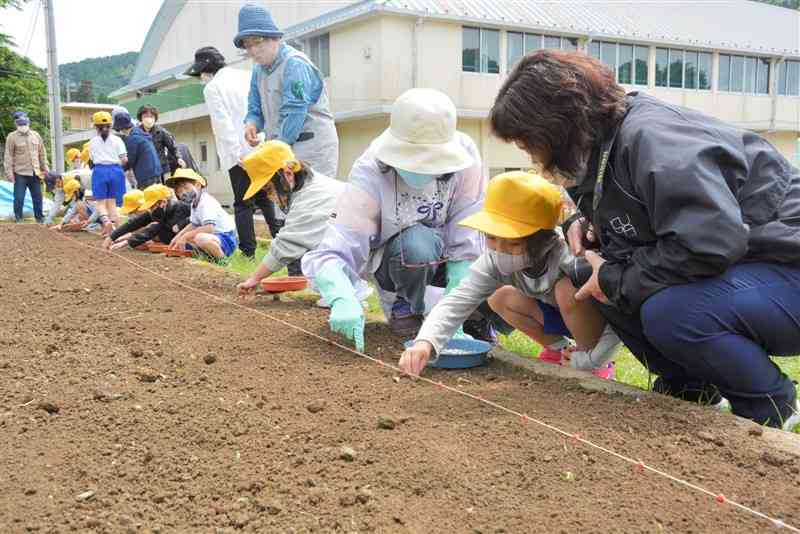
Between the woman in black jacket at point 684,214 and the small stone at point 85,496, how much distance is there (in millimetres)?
1491

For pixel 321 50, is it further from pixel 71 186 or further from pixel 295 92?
pixel 295 92

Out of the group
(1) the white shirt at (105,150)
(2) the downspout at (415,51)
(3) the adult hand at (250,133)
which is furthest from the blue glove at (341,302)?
(2) the downspout at (415,51)

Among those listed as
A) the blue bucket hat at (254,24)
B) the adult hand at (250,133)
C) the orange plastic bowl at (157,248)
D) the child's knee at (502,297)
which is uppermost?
the blue bucket hat at (254,24)

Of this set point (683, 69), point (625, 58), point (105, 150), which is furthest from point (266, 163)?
point (683, 69)

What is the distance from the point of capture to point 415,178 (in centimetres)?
292

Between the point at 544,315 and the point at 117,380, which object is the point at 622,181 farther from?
the point at 117,380

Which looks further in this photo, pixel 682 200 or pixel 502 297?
pixel 502 297

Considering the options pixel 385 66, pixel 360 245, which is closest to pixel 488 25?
pixel 385 66

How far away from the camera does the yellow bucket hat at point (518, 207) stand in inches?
95.5

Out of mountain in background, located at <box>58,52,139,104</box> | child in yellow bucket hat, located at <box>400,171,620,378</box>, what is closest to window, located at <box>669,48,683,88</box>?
child in yellow bucket hat, located at <box>400,171,620,378</box>

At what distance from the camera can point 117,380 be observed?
2.55m

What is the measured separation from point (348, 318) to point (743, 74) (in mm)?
23386

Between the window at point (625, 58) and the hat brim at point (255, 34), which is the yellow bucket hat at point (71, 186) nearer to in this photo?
the hat brim at point (255, 34)

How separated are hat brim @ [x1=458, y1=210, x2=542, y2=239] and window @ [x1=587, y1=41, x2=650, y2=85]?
1817 centimetres
